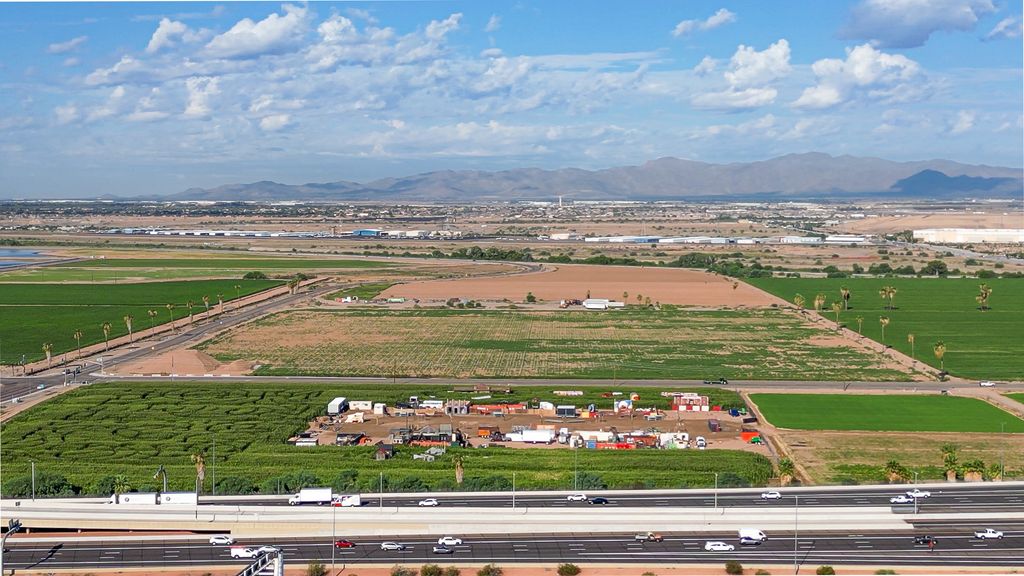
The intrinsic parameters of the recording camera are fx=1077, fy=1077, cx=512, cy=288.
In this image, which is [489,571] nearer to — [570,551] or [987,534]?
[570,551]

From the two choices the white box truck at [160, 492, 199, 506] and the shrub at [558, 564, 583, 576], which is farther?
the white box truck at [160, 492, 199, 506]

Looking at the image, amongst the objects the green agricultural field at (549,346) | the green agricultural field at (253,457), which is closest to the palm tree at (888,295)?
the green agricultural field at (549,346)

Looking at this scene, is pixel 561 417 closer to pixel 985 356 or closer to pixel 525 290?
pixel 985 356

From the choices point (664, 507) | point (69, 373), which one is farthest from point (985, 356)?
point (69, 373)

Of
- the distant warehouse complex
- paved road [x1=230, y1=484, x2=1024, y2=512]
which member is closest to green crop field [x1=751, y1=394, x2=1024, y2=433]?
paved road [x1=230, y1=484, x2=1024, y2=512]

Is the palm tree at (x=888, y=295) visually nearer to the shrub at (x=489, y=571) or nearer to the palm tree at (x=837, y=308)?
the palm tree at (x=837, y=308)

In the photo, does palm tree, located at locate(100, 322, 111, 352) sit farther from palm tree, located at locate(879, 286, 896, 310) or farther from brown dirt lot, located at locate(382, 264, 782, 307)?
palm tree, located at locate(879, 286, 896, 310)

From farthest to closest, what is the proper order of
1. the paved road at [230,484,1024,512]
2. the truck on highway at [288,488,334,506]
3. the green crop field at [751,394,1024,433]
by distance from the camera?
the green crop field at [751,394,1024,433]
the truck on highway at [288,488,334,506]
the paved road at [230,484,1024,512]
